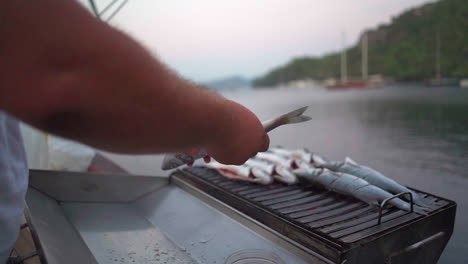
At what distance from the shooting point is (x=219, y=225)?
233cm

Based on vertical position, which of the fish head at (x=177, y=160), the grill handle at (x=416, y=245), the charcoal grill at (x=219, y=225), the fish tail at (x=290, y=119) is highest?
the fish tail at (x=290, y=119)

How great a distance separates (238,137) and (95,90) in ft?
1.82

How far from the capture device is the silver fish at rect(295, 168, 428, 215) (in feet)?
7.19

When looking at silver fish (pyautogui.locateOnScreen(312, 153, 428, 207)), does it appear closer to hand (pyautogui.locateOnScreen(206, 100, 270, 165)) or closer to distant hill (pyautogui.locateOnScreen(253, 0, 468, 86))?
hand (pyautogui.locateOnScreen(206, 100, 270, 165))

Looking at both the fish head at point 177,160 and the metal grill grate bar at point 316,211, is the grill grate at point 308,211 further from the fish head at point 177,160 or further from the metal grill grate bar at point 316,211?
the fish head at point 177,160

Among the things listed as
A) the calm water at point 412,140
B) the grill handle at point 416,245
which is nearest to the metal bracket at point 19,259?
the grill handle at point 416,245

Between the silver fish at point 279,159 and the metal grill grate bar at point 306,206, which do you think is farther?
the silver fish at point 279,159

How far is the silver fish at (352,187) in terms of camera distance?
7.19ft

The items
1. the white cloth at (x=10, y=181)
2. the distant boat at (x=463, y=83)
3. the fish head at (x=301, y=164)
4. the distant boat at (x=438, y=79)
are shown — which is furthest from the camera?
the distant boat at (x=463, y=83)

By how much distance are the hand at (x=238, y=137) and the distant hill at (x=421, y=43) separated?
572cm

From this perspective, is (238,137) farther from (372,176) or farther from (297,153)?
(297,153)

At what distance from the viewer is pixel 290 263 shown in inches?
71.9

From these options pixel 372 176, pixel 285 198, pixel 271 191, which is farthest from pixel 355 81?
pixel 285 198

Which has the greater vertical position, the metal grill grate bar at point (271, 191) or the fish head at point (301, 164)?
the fish head at point (301, 164)
